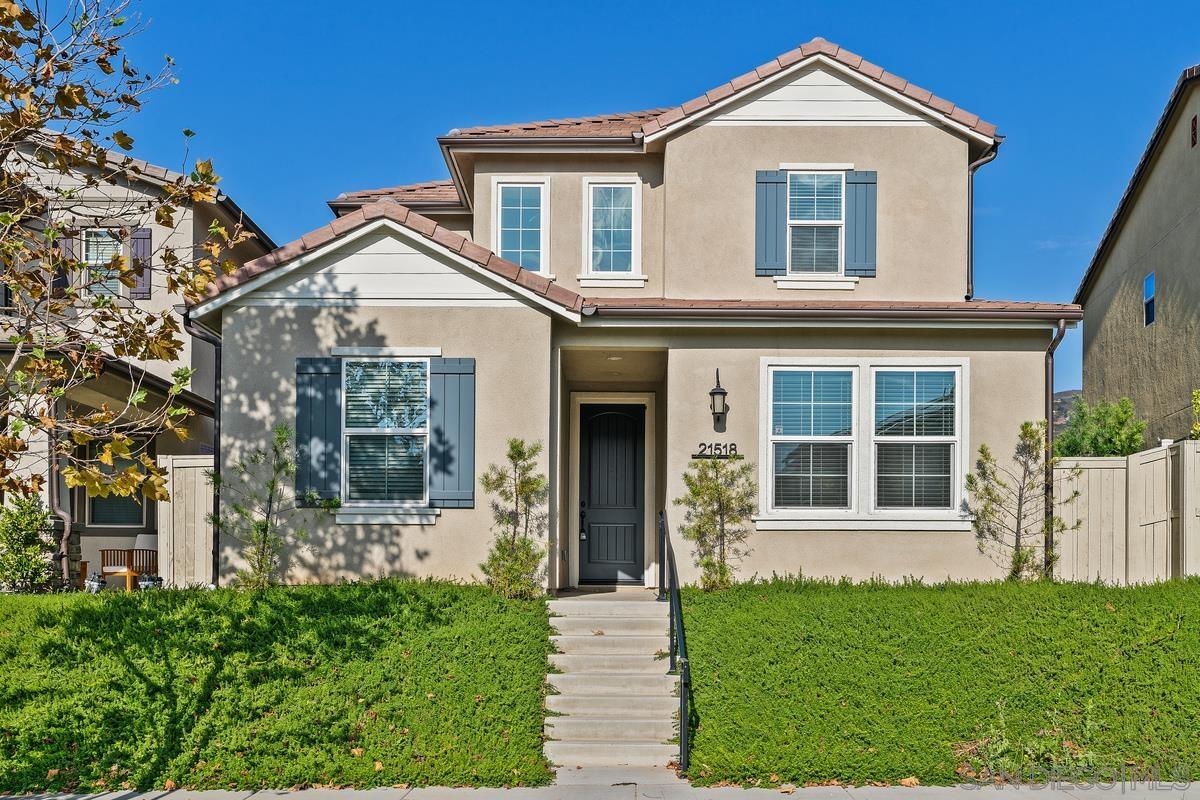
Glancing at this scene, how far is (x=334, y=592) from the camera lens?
999cm

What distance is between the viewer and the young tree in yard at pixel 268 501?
1070 centimetres

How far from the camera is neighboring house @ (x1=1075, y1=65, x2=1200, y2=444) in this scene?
1520cm

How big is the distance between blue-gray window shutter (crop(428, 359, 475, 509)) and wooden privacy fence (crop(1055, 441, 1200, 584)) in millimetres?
6745

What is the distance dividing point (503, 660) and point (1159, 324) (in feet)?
43.4

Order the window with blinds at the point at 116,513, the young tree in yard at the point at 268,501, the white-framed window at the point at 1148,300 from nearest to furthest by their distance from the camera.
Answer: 1. the young tree in yard at the point at 268,501
2. the window with blinds at the point at 116,513
3. the white-framed window at the point at 1148,300

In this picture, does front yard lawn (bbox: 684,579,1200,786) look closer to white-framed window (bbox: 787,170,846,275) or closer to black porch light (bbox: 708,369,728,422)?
black porch light (bbox: 708,369,728,422)

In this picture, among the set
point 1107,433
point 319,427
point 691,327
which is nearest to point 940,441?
point 691,327

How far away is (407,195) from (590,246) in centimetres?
391

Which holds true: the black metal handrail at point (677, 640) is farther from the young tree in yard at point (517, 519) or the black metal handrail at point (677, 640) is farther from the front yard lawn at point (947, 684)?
the young tree in yard at point (517, 519)

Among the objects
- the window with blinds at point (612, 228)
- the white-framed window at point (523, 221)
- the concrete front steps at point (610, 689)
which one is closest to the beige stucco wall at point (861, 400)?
the concrete front steps at point (610, 689)

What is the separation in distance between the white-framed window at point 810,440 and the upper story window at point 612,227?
2672 mm

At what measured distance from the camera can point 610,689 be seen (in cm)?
943

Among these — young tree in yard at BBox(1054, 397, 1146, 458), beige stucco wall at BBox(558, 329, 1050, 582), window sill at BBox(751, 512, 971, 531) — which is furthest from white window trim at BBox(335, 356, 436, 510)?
young tree in yard at BBox(1054, 397, 1146, 458)

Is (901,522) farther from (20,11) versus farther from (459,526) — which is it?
(20,11)
